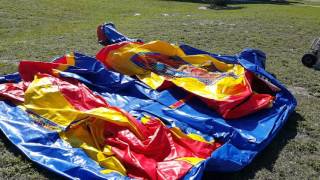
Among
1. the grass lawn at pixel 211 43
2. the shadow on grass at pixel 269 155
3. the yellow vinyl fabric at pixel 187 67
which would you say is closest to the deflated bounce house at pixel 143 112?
the yellow vinyl fabric at pixel 187 67

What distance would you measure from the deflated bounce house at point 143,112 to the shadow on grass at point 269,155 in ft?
0.45

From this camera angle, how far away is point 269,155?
5.62m

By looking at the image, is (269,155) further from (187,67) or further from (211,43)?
(211,43)

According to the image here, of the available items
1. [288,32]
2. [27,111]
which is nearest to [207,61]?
[27,111]

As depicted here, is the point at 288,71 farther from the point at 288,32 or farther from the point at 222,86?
the point at 288,32

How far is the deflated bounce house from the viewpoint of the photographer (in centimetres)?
499

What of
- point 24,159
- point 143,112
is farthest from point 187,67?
point 24,159

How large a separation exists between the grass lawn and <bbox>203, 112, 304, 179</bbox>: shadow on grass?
0.01 meters

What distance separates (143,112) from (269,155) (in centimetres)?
199

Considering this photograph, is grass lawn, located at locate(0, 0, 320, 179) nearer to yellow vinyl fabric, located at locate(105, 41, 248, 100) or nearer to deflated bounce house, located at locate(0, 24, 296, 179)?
deflated bounce house, located at locate(0, 24, 296, 179)

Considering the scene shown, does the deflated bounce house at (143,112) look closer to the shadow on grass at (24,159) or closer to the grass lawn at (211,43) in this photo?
the shadow on grass at (24,159)

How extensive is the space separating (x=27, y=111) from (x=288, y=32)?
11.3 metres

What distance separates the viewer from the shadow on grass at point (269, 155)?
5047mm

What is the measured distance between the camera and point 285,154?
569 centimetres
